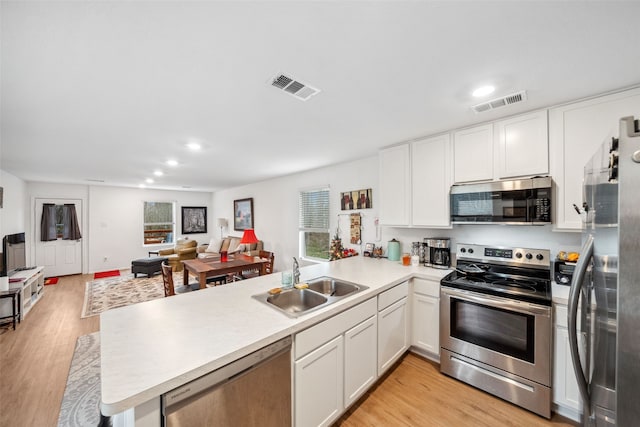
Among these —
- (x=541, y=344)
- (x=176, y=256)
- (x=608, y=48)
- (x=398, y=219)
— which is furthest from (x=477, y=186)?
(x=176, y=256)

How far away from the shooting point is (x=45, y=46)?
4.16 feet

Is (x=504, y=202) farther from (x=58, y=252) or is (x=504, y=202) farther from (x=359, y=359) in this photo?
(x=58, y=252)

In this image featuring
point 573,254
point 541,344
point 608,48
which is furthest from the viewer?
point 573,254

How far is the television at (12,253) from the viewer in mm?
3711

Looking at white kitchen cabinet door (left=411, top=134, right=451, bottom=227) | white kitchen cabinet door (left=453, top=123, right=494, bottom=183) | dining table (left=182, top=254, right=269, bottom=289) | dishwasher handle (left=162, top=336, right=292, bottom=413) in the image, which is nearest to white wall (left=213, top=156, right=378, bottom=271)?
white kitchen cabinet door (left=411, top=134, right=451, bottom=227)

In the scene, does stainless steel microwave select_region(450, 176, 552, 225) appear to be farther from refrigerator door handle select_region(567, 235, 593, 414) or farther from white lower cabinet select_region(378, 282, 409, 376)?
refrigerator door handle select_region(567, 235, 593, 414)

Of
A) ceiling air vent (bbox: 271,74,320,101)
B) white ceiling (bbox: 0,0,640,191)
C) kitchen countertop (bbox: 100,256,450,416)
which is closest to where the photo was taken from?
kitchen countertop (bbox: 100,256,450,416)

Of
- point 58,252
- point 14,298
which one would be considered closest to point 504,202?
point 14,298

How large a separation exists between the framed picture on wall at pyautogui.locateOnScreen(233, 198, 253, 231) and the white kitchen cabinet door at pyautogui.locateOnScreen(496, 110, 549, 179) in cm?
564

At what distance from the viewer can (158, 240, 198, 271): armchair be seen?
638 cm

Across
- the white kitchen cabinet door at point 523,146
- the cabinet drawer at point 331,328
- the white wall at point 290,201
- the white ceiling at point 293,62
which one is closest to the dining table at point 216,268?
the white wall at point 290,201

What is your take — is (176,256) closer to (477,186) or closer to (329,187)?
Result: (329,187)

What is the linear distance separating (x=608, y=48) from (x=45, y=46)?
2.99 metres

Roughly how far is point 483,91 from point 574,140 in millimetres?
873
